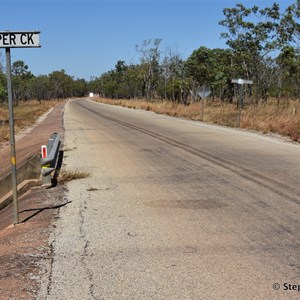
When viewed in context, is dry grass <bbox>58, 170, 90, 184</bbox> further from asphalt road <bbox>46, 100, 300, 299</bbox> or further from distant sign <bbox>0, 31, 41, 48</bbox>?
distant sign <bbox>0, 31, 41, 48</bbox>

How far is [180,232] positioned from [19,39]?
2.90m

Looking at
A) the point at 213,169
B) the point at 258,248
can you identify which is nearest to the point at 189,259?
the point at 258,248

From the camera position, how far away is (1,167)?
1176 cm

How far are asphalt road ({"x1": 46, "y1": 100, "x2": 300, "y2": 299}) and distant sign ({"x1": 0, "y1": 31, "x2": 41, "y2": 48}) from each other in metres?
2.19

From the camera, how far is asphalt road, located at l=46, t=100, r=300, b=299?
3553mm

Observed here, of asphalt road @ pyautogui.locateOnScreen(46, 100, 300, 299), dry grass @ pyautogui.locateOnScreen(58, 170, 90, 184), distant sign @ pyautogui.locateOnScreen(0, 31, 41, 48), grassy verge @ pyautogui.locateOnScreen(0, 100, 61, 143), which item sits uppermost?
distant sign @ pyautogui.locateOnScreen(0, 31, 41, 48)

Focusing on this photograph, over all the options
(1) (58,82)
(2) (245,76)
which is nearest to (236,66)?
(2) (245,76)

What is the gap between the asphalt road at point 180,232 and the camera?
3553mm

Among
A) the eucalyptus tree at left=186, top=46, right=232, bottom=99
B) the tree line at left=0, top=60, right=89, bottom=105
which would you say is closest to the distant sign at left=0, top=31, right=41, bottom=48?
the eucalyptus tree at left=186, top=46, right=232, bottom=99

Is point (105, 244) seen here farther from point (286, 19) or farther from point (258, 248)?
point (286, 19)

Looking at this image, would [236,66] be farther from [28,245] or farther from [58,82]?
[58,82]

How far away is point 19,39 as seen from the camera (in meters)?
4.95

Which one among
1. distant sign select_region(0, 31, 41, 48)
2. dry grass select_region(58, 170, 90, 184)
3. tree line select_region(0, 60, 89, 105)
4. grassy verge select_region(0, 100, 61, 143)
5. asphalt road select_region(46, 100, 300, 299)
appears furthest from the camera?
tree line select_region(0, 60, 89, 105)

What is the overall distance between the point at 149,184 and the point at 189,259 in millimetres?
3491
